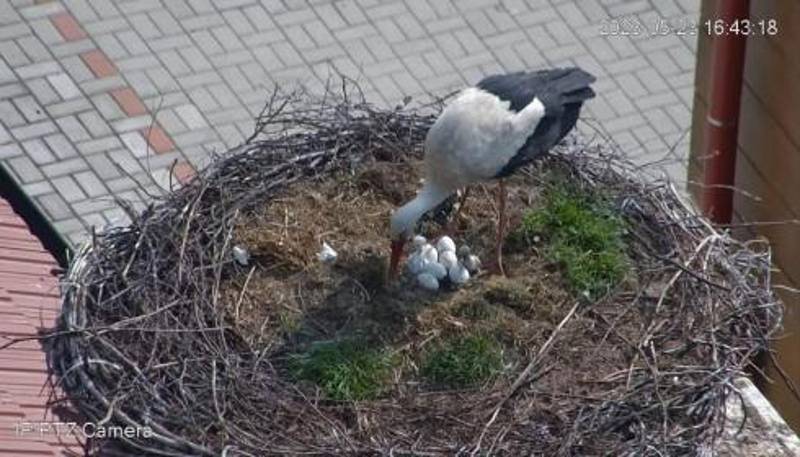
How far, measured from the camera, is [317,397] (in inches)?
214

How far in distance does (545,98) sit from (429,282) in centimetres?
63

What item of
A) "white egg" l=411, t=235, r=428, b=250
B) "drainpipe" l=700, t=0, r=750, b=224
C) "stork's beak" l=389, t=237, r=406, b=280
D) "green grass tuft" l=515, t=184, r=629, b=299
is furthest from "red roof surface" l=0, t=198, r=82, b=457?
"drainpipe" l=700, t=0, r=750, b=224

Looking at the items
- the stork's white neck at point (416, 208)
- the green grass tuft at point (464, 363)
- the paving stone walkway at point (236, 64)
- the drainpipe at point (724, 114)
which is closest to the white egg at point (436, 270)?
the stork's white neck at point (416, 208)

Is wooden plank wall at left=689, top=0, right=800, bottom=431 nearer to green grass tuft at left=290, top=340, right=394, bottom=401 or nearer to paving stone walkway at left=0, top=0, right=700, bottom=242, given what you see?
green grass tuft at left=290, top=340, right=394, bottom=401

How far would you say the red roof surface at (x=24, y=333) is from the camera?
600 cm

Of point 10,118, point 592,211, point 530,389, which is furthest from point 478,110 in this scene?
point 10,118

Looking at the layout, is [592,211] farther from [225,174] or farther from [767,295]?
[225,174]

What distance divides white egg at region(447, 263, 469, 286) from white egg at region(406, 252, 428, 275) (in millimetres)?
77

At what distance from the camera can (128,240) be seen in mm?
6000

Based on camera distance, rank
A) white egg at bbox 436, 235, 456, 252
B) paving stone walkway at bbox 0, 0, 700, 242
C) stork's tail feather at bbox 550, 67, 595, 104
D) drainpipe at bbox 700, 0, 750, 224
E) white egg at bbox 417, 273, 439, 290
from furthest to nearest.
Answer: paving stone walkway at bbox 0, 0, 700, 242 < drainpipe at bbox 700, 0, 750, 224 < stork's tail feather at bbox 550, 67, 595, 104 < white egg at bbox 436, 235, 456, 252 < white egg at bbox 417, 273, 439, 290

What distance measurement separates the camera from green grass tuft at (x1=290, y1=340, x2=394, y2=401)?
5449mm

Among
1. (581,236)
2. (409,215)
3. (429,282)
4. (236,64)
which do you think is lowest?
(236,64)

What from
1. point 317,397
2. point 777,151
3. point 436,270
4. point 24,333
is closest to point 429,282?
point 436,270

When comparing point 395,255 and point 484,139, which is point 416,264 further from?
point 484,139
